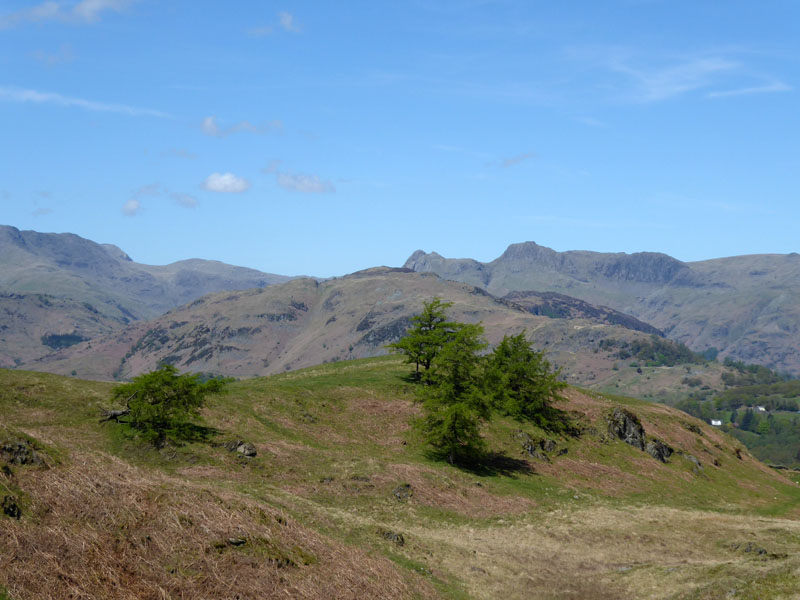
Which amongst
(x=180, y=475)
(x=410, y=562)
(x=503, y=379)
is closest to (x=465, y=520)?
(x=410, y=562)

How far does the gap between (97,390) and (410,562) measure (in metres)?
36.1

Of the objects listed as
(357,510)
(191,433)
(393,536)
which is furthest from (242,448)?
(393,536)

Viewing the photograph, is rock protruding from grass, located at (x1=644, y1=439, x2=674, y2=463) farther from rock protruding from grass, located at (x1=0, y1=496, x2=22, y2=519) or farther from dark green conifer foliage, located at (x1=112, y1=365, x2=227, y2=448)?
rock protruding from grass, located at (x1=0, y1=496, x2=22, y2=519)

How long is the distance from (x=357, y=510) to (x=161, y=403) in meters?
17.4

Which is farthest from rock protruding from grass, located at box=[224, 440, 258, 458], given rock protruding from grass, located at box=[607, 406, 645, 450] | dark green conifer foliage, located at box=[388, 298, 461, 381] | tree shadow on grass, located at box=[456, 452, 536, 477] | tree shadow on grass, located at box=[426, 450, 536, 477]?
rock protruding from grass, located at box=[607, 406, 645, 450]

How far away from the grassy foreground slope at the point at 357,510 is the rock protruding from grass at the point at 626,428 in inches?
54.3

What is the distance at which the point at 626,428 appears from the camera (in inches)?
2889

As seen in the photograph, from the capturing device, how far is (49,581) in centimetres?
1983

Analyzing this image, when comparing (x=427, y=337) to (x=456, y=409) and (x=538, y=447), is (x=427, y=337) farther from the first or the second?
(x=456, y=409)

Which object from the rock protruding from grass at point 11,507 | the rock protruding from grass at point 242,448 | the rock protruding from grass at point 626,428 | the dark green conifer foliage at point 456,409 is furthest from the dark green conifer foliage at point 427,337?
the rock protruding from grass at point 11,507

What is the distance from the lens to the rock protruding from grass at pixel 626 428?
72.3 metres

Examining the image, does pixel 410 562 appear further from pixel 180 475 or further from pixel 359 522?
pixel 180 475

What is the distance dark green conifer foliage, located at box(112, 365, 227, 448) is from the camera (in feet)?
146

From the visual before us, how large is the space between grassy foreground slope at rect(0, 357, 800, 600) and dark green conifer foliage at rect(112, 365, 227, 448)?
172 cm
